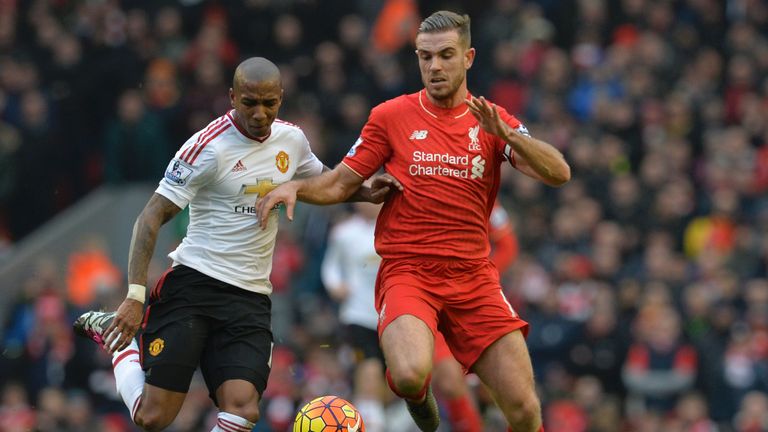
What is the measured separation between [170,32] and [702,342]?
26.3 ft

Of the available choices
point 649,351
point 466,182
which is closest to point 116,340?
point 466,182

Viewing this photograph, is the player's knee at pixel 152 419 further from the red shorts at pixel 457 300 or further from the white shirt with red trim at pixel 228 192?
the red shorts at pixel 457 300

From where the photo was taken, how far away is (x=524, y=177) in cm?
1814

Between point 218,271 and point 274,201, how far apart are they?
63cm

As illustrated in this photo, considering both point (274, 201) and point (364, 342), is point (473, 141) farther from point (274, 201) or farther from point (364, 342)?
point (364, 342)

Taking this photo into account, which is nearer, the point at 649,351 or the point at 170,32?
the point at 649,351

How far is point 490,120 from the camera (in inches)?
372

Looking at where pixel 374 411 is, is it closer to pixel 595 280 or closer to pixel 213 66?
pixel 595 280

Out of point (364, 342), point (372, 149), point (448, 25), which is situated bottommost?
point (364, 342)

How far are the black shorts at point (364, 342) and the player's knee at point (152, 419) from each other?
3514 mm

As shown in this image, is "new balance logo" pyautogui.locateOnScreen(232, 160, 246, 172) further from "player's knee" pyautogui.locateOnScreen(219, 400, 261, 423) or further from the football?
the football

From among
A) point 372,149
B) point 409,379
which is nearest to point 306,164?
point 372,149

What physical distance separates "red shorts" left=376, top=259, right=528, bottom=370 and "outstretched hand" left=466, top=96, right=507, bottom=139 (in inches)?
38.5

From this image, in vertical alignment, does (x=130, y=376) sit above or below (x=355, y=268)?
above
